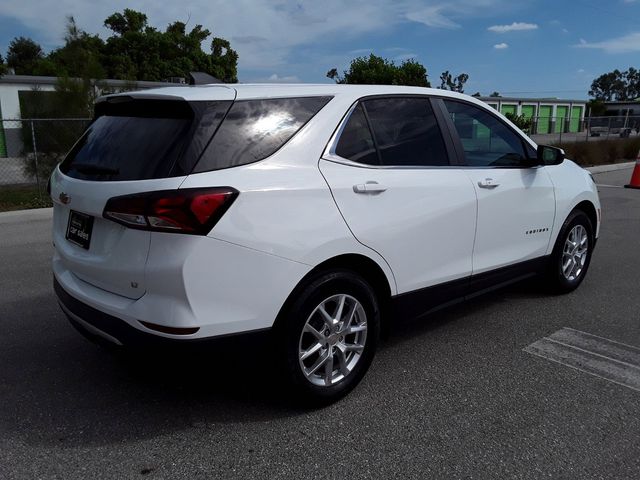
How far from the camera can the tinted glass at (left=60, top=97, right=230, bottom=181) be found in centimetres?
267

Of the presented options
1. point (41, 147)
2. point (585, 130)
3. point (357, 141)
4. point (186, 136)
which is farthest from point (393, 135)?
point (585, 130)

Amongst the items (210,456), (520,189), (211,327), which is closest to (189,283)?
(211,327)

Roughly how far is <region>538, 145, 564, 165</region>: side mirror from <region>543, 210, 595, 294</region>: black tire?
0.58 metres

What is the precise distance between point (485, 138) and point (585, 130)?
26.8 m

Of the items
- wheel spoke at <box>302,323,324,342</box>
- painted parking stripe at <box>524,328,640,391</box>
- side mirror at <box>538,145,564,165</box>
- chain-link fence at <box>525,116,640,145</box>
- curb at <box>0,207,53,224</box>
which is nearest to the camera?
wheel spoke at <box>302,323,324,342</box>

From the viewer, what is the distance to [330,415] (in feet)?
10.2

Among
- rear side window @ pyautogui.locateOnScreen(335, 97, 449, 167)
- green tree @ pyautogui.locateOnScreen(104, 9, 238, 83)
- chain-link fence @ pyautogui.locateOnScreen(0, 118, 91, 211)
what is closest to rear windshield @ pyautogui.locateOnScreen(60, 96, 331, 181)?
rear side window @ pyautogui.locateOnScreen(335, 97, 449, 167)

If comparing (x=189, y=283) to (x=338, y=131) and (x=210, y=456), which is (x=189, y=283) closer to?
(x=210, y=456)

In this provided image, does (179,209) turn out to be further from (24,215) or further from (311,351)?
(24,215)

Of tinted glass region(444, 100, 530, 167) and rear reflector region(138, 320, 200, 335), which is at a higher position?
tinted glass region(444, 100, 530, 167)

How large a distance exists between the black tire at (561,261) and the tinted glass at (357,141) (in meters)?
2.33

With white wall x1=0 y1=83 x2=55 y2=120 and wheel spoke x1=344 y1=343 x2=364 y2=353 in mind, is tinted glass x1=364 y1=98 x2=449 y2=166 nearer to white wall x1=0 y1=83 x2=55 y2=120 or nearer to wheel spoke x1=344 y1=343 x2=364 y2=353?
wheel spoke x1=344 y1=343 x2=364 y2=353

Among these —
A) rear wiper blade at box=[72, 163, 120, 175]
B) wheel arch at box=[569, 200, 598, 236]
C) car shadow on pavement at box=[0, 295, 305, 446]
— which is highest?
rear wiper blade at box=[72, 163, 120, 175]

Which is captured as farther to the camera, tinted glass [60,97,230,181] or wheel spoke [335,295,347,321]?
wheel spoke [335,295,347,321]
